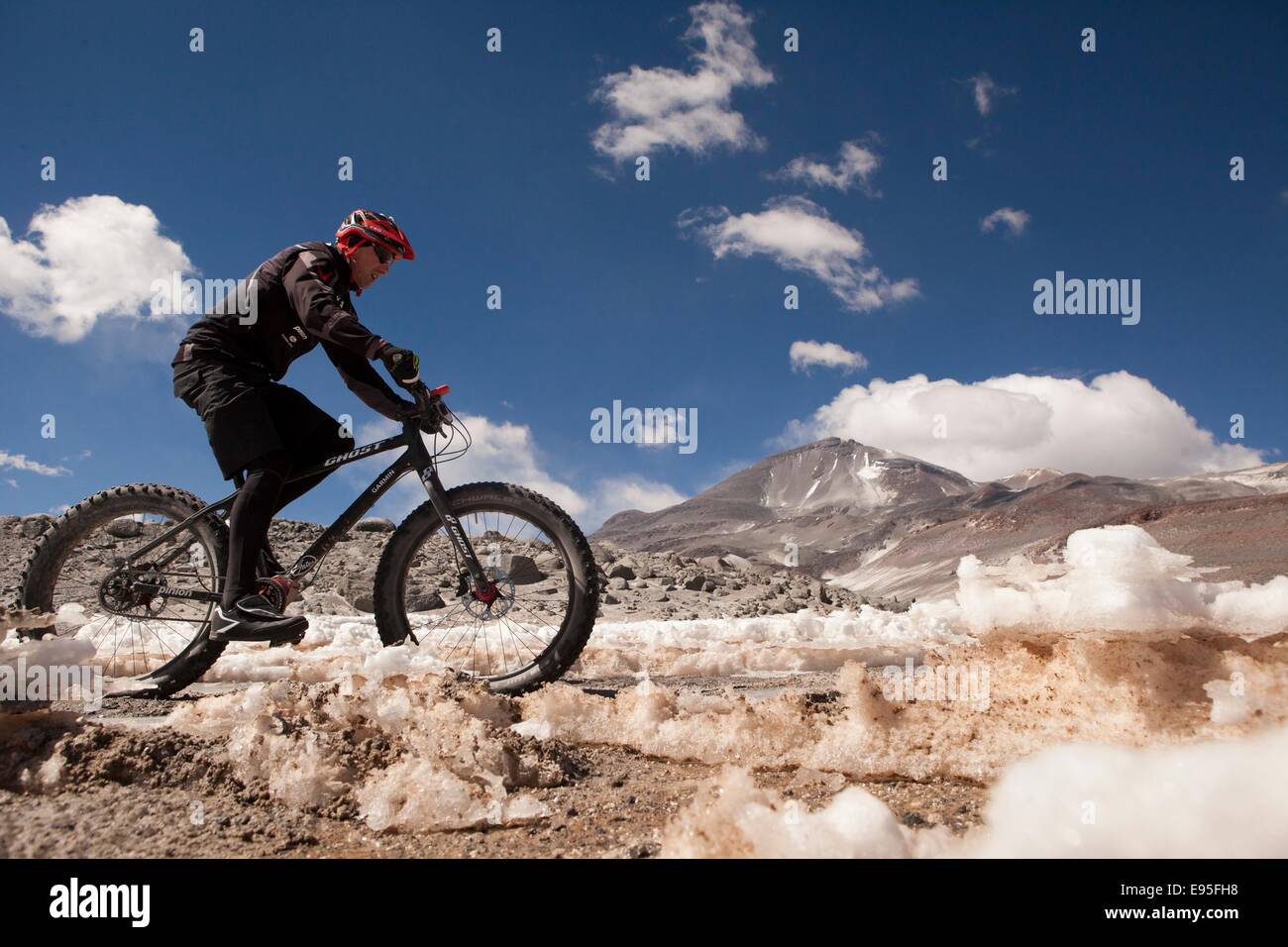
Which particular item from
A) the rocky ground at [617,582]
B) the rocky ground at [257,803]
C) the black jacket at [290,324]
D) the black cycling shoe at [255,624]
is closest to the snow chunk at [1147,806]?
the rocky ground at [257,803]

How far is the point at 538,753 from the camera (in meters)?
2.40

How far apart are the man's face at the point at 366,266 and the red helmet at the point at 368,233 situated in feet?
0.11

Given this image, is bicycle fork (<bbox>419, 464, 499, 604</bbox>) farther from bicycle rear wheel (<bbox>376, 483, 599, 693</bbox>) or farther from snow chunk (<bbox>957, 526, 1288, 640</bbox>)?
snow chunk (<bbox>957, 526, 1288, 640</bbox>)

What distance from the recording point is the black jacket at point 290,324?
383 cm

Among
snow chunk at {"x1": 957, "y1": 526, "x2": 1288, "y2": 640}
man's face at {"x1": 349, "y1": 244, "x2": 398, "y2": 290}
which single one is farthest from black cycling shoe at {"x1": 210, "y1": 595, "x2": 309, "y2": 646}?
snow chunk at {"x1": 957, "y1": 526, "x2": 1288, "y2": 640}

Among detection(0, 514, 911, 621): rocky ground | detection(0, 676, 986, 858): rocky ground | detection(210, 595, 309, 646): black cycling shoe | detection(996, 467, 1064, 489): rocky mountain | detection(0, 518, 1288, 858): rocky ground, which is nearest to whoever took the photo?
detection(0, 518, 1288, 858): rocky ground

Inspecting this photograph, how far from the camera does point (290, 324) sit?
4.14m

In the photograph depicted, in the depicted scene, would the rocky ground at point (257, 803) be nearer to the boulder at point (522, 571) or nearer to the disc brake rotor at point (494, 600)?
the disc brake rotor at point (494, 600)

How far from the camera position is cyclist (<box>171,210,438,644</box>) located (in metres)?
3.82

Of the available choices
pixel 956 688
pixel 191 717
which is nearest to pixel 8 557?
pixel 191 717

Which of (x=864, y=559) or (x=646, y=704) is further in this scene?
(x=864, y=559)

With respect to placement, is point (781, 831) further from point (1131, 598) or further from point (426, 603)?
point (426, 603)
